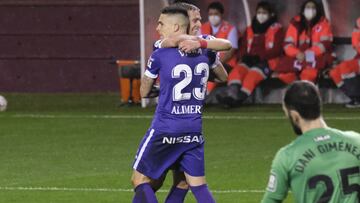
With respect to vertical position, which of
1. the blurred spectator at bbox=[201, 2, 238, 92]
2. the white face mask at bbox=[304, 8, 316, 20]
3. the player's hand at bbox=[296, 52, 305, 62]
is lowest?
the player's hand at bbox=[296, 52, 305, 62]

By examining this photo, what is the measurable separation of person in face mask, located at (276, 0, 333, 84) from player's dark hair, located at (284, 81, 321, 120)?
15.9 m

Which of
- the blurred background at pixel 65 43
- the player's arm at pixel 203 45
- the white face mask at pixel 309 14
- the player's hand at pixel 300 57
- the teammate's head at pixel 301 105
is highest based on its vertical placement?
the teammate's head at pixel 301 105

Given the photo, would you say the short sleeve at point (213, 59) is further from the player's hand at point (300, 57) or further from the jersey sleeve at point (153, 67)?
the player's hand at point (300, 57)

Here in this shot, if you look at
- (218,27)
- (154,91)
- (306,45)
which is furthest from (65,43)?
(154,91)

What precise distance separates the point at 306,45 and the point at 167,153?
13.4m

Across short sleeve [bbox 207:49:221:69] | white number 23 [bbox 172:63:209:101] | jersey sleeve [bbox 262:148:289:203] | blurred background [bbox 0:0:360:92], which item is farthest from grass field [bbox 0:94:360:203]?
jersey sleeve [bbox 262:148:289:203]

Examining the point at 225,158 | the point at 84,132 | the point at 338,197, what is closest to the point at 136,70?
the point at 84,132

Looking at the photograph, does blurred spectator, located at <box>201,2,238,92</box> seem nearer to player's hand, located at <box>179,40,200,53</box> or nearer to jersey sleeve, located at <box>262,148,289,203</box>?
player's hand, located at <box>179,40,200,53</box>

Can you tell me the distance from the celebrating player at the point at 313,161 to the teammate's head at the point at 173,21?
2.90 m

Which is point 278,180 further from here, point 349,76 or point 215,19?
point 215,19

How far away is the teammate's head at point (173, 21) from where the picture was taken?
905cm

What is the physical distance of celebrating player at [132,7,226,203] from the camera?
920cm

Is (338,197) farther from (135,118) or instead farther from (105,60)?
(105,60)

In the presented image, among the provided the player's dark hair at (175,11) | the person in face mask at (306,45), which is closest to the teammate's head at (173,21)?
the player's dark hair at (175,11)
